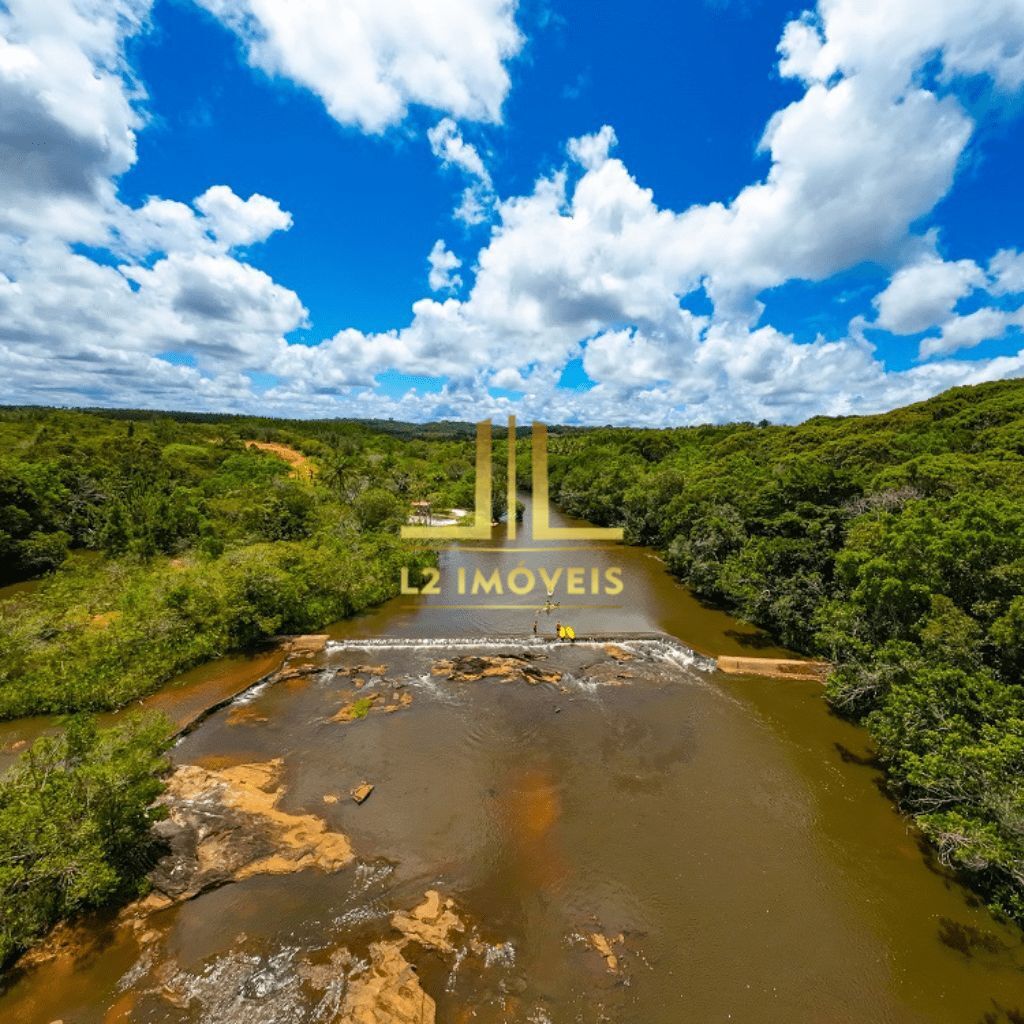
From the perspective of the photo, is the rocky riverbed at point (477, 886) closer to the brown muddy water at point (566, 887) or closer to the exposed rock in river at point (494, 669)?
the brown muddy water at point (566, 887)

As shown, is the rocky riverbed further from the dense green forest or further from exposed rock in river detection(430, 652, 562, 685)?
the dense green forest

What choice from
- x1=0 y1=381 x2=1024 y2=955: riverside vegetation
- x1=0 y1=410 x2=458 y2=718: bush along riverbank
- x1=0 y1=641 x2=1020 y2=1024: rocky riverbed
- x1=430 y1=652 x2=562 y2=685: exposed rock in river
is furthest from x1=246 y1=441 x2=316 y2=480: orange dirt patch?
x1=0 y1=641 x2=1020 y2=1024: rocky riverbed

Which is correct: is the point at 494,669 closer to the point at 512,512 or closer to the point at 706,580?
the point at 706,580

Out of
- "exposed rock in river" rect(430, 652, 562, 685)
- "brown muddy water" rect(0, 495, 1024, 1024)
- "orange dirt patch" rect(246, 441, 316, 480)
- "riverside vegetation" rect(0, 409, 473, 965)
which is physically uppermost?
"orange dirt patch" rect(246, 441, 316, 480)

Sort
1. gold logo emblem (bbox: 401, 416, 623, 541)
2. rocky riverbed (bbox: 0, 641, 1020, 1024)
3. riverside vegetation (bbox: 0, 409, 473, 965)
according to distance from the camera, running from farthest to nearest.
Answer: gold logo emblem (bbox: 401, 416, 623, 541) < riverside vegetation (bbox: 0, 409, 473, 965) < rocky riverbed (bbox: 0, 641, 1020, 1024)

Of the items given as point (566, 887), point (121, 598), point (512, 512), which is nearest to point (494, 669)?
point (566, 887)
